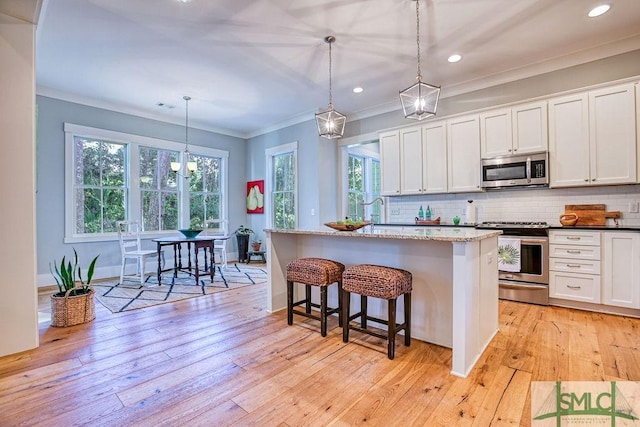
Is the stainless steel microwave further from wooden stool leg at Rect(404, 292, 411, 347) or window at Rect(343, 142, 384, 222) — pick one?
wooden stool leg at Rect(404, 292, 411, 347)

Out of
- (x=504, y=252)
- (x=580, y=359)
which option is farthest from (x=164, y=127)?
(x=580, y=359)

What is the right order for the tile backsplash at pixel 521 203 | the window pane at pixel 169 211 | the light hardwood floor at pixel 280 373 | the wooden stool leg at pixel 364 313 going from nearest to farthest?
the light hardwood floor at pixel 280 373 → the wooden stool leg at pixel 364 313 → the tile backsplash at pixel 521 203 → the window pane at pixel 169 211

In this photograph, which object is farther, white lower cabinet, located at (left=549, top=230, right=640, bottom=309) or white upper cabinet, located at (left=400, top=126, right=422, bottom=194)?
white upper cabinet, located at (left=400, top=126, right=422, bottom=194)

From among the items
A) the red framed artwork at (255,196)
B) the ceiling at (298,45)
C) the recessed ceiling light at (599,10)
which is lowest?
the red framed artwork at (255,196)

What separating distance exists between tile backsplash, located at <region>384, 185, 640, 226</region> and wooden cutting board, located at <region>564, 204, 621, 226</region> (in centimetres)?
7

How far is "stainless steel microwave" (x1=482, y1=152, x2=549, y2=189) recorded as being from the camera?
371 centimetres

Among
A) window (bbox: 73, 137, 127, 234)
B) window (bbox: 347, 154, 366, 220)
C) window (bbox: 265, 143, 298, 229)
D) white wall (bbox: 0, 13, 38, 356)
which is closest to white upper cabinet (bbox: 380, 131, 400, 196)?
window (bbox: 347, 154, 366, 220)

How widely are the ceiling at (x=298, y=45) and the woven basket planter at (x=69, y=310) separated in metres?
2.60

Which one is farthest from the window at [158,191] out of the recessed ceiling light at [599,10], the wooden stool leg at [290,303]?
the recessed ceiling light at [599,10]

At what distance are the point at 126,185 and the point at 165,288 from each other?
7.20ft

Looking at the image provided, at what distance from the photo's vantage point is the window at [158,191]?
5621mm

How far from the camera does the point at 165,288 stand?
4.36 metres

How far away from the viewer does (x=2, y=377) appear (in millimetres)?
2021

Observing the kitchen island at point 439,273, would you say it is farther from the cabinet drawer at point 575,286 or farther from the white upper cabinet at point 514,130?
the white upper cabinet at point 514,130
